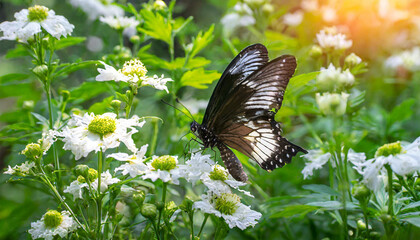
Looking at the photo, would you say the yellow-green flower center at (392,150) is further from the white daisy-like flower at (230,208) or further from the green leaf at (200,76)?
the green leaf at (200,76)

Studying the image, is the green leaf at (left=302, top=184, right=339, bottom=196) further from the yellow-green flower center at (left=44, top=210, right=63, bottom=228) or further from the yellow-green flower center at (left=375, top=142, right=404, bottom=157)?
the yellow-green flower center at (left=44, top=210, right=63, bottom=228)

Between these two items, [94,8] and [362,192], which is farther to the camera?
[94,8]

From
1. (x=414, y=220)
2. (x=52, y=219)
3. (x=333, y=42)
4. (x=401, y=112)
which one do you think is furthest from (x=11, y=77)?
(x=401, y=112)

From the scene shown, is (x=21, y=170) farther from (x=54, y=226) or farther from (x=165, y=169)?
(x=165, y=169)

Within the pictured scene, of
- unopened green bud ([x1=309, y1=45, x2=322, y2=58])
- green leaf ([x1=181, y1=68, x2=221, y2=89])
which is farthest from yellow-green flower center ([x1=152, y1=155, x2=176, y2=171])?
unopened green bud ([x1=309, y1=45, x2=322, y2=58])

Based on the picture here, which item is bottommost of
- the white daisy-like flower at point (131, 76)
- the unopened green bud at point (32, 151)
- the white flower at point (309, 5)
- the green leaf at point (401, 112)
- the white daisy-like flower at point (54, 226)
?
the white daisy-like flower at point (54, 226)

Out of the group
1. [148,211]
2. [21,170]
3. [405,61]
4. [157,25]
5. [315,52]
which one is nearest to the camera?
[148,211]

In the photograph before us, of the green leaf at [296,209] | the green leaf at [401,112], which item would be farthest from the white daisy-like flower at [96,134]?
the green leaf at [401,112]

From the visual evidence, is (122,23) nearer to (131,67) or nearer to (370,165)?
(131,67)
